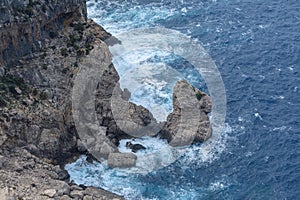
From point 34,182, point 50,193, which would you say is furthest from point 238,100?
point 34,182

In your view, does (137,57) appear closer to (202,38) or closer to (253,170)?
(202,38)

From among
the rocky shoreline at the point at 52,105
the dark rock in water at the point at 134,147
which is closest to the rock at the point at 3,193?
the rocky shoreline at the point at 52,105

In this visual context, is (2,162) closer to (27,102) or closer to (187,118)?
(27,102)

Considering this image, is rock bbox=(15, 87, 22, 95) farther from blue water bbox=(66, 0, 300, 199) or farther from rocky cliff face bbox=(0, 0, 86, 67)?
blue water bbox=(66, 0, 300, 199)

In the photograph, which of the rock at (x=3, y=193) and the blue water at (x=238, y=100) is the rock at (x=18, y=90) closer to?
the blue water at (x=238, y=100)

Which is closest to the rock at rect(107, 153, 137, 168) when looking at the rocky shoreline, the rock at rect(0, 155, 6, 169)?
the rocky shoreline

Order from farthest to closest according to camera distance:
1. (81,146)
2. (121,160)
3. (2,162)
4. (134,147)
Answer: (134,147), (81,146), (121,160), (2,162)

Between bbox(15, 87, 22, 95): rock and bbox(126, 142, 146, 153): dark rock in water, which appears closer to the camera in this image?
bbox(15, 87, 22, 95): rock
